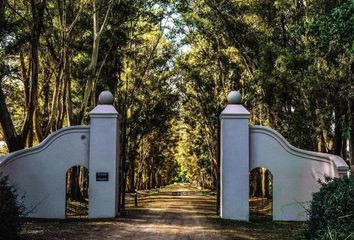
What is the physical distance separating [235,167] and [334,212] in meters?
9.92

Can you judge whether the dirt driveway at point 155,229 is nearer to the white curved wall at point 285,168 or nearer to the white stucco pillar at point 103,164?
the white stucco pillar at point 103,164

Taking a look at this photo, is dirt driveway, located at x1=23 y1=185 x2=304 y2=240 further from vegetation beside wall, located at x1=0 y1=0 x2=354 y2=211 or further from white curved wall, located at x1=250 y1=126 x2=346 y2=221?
vegetation beside wall, located at x1=0 y1=0 x2=354 y2=211

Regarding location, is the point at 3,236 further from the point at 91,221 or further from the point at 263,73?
the point at 263,73

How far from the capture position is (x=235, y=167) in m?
19.0

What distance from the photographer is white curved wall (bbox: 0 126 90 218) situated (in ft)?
62.2

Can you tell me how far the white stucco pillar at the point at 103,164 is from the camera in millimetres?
19000

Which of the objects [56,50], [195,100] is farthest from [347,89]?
[195,100]

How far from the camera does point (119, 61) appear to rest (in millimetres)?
30016

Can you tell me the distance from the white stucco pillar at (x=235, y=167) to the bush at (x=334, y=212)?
334 inches

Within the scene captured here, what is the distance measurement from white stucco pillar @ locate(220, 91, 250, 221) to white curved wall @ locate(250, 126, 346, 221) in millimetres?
444

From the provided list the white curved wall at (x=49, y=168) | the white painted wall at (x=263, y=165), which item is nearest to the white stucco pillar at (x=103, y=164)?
the white curved wall at (x=49, y=168)

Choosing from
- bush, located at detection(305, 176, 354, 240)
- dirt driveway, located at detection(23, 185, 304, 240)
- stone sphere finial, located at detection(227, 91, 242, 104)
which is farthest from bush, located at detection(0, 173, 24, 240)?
stone sphere finial, located at detection(227, 91, 242, 104)

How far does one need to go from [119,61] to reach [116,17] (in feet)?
13.3

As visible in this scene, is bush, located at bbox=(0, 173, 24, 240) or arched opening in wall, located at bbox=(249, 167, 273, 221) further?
arched opening in wall, located at bbox=(249, 167, 273, 221)
